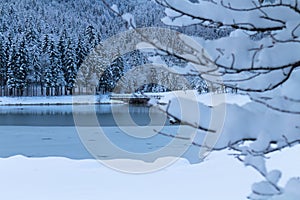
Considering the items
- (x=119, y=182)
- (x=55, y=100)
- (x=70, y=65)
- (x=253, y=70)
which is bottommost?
(x=55, y=100)

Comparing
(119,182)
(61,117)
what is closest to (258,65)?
(119,182)

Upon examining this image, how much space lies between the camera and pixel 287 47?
1.54 meters

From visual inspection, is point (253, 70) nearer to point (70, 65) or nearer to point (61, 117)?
point (61, 117)

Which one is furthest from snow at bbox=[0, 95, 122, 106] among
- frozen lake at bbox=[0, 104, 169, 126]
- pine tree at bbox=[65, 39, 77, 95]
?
frozen lake at bbox=[0, 104, 169, 126]

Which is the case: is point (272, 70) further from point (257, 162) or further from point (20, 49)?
point (20, 49)

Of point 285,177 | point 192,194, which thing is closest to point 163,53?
point 192,194

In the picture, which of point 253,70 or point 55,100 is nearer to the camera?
point 253,70

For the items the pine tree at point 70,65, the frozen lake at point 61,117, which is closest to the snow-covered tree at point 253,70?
the frozen lake at point 61,117

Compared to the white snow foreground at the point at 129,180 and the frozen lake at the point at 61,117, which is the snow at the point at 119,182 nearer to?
the white snow foreground at the point at 129,180

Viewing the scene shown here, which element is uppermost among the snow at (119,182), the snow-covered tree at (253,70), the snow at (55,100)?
the snow-covered tree at (253,70)

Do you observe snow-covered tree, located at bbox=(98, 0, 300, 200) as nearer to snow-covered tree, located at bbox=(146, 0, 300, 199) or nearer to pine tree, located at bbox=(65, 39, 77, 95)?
snow-covered tree, located at bbox=(146, 0, 300, 199)

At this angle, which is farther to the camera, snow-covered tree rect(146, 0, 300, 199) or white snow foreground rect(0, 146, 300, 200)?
white snow foreground rect(0, 146, 300, 200)

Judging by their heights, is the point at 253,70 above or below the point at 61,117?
above

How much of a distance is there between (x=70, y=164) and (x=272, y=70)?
7.71 metres
